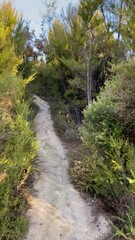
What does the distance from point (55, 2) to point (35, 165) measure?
13.4m

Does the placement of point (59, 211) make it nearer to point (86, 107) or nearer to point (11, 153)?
point (11, 153)

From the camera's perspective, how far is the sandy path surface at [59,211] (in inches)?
184

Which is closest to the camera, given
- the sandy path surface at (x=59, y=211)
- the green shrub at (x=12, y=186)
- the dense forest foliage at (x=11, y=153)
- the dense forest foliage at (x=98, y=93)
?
the green shrub at (x=12, y=186)

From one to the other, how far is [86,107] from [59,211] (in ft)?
14.7

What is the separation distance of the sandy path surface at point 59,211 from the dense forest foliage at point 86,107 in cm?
31

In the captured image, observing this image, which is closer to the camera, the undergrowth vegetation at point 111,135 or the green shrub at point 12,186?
the green shrub at point 12,186

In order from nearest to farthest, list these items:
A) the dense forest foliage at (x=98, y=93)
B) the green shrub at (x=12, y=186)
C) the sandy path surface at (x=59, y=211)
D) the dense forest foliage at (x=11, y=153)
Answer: the green shrub at (x=12, y=186) → the dense forest foliage at (x=11, y=153) → the sandy path surface at (x=59, y=211) → the dense forest foliage at (x=98, y=93)

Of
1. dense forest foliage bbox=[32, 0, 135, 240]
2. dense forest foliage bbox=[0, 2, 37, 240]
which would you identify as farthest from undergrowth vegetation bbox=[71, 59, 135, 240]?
dense forest foliage bbox=[0, 2, 37, 240]

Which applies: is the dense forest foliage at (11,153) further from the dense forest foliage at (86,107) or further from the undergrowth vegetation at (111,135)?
the undergrowth vegetation at (111,135)

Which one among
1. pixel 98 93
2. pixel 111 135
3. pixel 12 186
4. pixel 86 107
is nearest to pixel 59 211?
pixel 12 186

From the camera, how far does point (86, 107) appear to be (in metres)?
9.07

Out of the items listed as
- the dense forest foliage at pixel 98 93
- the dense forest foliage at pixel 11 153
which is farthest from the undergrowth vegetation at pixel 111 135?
the dense forest foliage at pixel 11 153

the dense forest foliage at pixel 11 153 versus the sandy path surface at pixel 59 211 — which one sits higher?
the dense forest foliage at pixel 11 153

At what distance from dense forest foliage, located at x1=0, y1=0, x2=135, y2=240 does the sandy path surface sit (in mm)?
307
